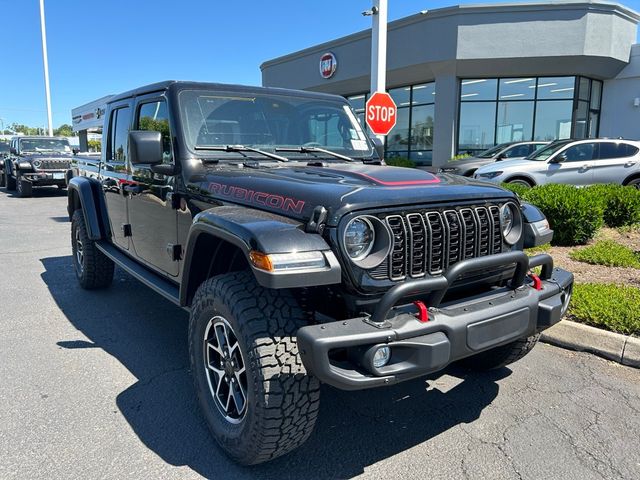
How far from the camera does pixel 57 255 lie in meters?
7.72

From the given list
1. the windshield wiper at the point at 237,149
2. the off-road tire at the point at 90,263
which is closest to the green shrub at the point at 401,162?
the off-road tire at the point at 90,263

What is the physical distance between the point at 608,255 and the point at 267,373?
5.35 m

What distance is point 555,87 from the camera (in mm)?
18875

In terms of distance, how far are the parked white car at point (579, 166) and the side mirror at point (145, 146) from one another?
9.32 metres

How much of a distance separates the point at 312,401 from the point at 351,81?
20.5 m

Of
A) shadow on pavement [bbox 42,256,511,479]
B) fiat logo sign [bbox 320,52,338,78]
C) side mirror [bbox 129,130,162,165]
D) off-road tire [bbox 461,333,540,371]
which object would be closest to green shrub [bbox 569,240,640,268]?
off-road tire [bbox 461,333,540,371]

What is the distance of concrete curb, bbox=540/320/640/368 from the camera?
375cm

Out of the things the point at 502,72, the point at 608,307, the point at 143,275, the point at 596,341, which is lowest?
the point at 596,341

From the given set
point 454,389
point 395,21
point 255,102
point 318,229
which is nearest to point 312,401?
point 318,229

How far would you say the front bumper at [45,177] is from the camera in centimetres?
1609

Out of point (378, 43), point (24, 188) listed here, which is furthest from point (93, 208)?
point (24, 188)

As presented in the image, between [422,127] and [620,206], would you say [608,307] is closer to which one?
[620,206]

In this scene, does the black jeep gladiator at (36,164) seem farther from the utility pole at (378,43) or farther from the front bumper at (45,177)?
the utility pole at (378,43)

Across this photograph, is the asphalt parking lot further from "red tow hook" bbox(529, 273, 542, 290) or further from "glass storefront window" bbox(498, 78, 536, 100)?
"glass storefront window" bbox(498, 78, 536, 100)
